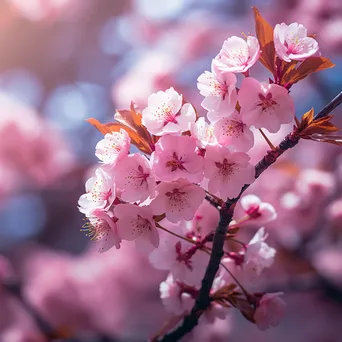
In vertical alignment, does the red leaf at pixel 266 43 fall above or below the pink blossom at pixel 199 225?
above

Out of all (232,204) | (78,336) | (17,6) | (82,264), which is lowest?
(82,264)

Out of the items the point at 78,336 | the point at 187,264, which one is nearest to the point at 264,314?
the point at 187,264

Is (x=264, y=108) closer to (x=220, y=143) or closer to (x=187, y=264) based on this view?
(x=220, y=143)

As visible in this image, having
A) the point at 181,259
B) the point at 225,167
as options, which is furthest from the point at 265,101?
the point at 181,259

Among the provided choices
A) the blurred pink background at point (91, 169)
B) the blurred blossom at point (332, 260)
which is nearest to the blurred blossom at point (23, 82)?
the blurred pink background at point (91, 169)

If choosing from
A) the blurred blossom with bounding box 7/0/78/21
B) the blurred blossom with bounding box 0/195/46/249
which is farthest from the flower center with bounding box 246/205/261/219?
the blurred blossom with bounding box 0/195/46/249

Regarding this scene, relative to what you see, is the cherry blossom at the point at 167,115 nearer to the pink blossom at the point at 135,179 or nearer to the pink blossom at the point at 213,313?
the pink blossom at the point at 135,179
